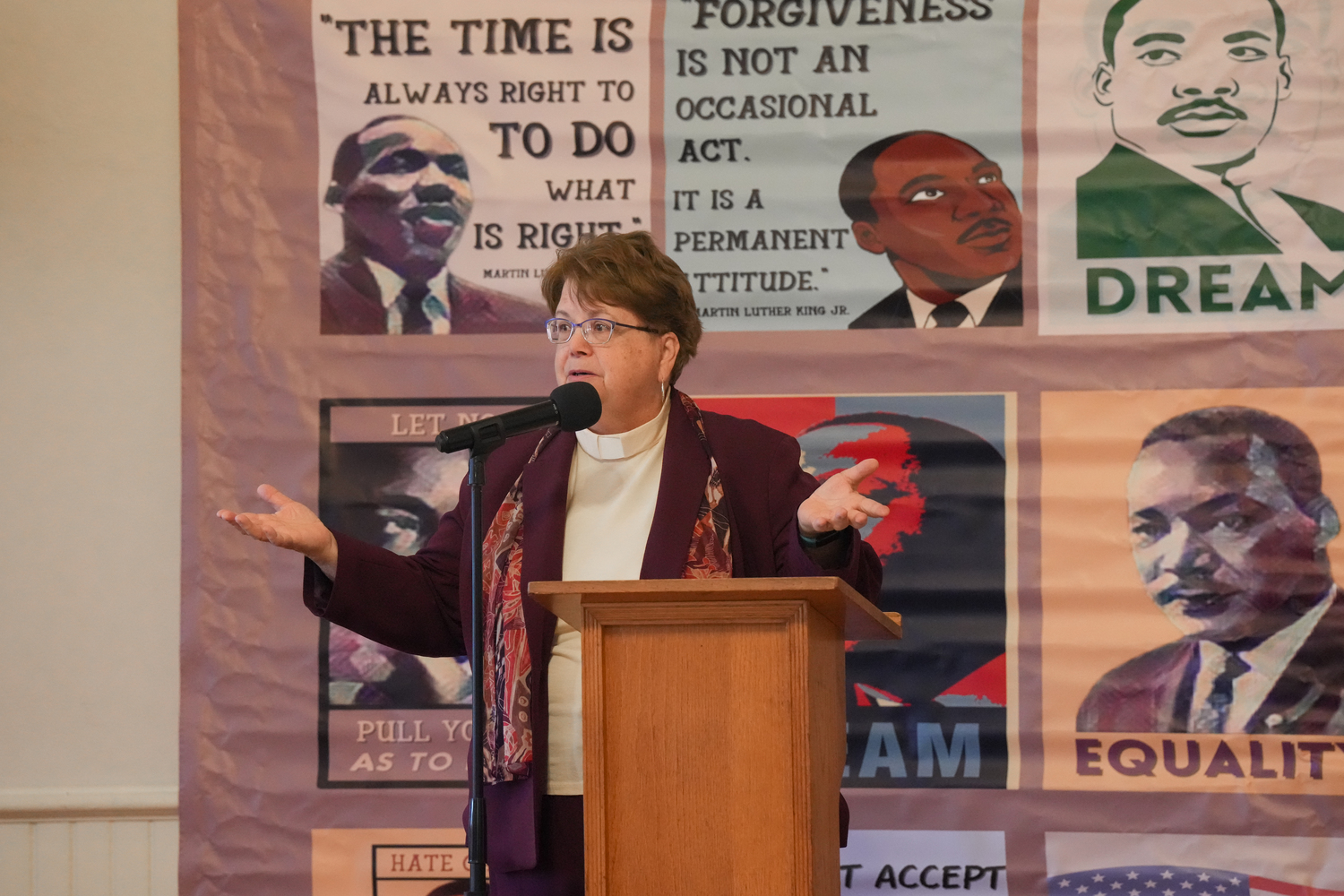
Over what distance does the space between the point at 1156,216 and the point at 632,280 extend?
155cm

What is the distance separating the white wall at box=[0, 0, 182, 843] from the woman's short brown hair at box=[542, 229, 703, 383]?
1531 mm

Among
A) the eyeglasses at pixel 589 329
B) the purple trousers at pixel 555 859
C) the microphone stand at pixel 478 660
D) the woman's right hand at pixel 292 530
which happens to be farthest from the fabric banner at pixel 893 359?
the microphone stand at pixel 478 660

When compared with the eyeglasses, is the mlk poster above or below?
above

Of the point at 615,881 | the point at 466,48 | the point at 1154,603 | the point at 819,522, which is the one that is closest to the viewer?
the point at 615,881

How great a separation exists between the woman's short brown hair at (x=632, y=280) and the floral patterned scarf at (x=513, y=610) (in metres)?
0.21

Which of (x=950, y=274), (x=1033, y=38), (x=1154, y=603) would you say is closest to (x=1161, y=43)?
(x=1033, y=38)

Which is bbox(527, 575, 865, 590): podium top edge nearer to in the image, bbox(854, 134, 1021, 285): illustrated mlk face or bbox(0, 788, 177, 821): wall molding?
bbox(854, 134, 1021, 285): illustrated mlk face

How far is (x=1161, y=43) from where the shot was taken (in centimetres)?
311

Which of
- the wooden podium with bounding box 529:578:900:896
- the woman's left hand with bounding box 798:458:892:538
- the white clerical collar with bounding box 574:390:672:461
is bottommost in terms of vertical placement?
the wooden podium with bounding box 529:578:900:896

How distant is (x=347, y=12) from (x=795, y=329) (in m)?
1.38

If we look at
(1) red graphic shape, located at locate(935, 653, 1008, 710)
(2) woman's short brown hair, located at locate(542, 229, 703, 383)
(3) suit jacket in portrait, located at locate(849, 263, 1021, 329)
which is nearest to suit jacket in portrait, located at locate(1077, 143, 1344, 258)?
(3) suit jacket in portrait, located at locate(849, 263, 1021, 329)

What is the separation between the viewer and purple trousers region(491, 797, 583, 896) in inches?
74.5

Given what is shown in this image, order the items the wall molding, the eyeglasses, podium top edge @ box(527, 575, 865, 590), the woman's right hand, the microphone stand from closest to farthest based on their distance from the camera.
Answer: podium top edge @ box(527, 575, 865, 590) < the microphone stand < the woman's right hand < the eyeglasses < the wall molding

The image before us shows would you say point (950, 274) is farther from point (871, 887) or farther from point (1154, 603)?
point (871, 887)
